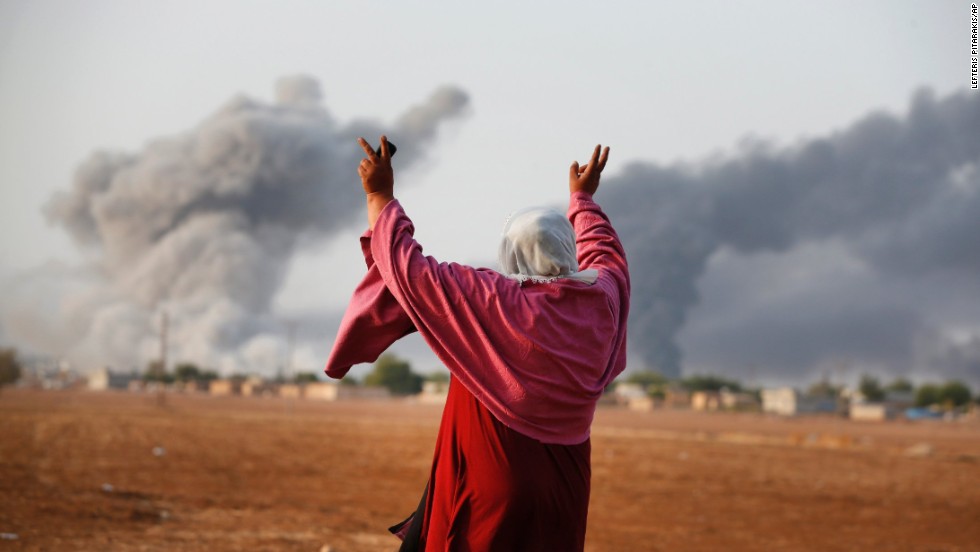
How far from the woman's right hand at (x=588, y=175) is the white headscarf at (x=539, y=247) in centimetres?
67

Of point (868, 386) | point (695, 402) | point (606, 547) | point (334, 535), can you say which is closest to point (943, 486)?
point (606, 547)

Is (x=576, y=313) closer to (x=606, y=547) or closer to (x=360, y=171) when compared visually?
(x=360, y=171)

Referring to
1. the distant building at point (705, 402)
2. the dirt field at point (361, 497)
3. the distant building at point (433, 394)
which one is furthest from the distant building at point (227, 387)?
the dirt field at point (361, 497)

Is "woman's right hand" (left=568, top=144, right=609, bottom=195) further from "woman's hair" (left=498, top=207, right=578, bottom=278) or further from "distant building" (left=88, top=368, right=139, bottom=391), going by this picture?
"distant building" (left=88, top=368, right=139, bottom=391)

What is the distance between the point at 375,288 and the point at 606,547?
24.7 feet

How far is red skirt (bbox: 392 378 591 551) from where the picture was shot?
2.77 metres

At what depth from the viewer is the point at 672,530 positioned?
12.0 m

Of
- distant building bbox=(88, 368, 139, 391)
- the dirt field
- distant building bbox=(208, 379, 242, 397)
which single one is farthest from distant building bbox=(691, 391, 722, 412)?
the dirt field

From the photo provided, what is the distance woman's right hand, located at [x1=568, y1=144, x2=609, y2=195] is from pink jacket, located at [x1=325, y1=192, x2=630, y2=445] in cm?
68

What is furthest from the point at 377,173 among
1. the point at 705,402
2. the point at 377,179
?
the point at 705,402

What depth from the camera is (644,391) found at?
412 ft

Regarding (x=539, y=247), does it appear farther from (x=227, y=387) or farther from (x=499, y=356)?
(x=227, y=387)

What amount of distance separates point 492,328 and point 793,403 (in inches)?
4032

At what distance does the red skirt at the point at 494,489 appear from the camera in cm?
277
